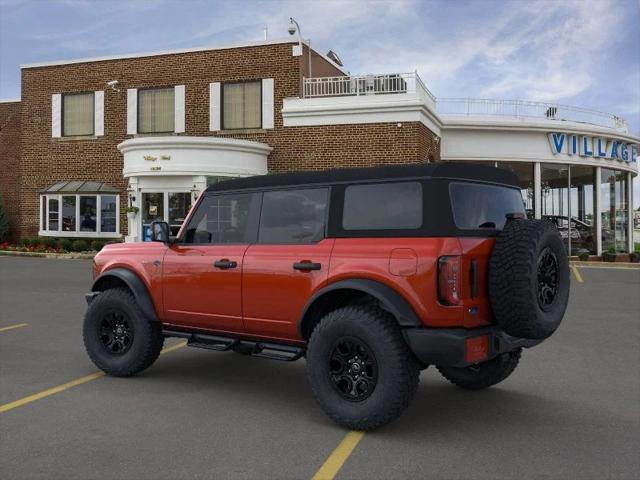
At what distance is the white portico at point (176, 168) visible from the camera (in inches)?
856

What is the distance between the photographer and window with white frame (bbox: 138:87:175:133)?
994 inches

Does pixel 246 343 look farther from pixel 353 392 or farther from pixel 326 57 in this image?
pixel 326 57

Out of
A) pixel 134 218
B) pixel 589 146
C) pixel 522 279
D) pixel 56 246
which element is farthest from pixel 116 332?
pixel 589 146

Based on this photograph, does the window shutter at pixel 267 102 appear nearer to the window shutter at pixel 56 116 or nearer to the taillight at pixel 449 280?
the window shutter at pixel 56 116

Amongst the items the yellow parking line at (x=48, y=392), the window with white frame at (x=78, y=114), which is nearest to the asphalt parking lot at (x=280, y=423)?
the yellow parking line at (x=48, y=392)

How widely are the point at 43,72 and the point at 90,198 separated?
6.48 m

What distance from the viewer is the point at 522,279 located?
4398mm

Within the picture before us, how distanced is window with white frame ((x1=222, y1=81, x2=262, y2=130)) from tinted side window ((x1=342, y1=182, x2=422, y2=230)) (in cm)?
1953

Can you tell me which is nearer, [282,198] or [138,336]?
[282,198]

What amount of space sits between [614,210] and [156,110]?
67.5 ft

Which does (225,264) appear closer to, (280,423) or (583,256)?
(280,423)

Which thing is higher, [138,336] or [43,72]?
[43,72]

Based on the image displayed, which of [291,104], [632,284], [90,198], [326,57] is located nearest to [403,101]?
[291,104]

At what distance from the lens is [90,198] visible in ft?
84.0
